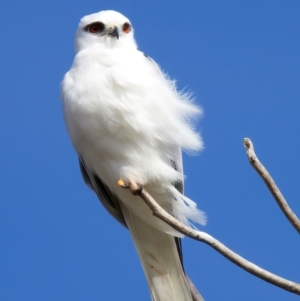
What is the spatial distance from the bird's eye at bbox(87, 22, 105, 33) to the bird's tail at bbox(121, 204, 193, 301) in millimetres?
1429

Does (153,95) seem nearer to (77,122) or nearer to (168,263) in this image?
(77,122)

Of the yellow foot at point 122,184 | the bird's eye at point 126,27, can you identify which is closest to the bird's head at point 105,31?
the bird's eye at point 126,27

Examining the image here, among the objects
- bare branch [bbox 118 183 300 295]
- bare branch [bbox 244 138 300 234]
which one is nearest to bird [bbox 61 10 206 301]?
bare branch [bbox 118 183 300 295]

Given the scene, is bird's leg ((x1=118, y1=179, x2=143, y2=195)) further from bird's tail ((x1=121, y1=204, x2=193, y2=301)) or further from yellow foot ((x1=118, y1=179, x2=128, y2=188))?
bird's tail ((x1=121, y1=204, x2=193, y2=301))

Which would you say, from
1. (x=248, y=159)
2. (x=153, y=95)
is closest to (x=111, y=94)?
(x=153, y=95)

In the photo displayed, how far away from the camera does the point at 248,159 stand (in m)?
3.39

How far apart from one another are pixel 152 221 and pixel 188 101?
100cm

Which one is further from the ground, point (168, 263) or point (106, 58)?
point (106, 58)

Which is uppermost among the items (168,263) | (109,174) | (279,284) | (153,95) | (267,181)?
(153,95)

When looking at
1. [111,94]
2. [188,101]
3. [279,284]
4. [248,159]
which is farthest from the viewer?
[188,101]

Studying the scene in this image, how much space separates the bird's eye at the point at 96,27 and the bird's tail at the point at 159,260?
1.43 metres

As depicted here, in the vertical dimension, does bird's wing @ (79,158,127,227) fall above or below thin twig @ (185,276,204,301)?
above

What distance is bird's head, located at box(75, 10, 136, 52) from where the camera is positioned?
565 centimetres

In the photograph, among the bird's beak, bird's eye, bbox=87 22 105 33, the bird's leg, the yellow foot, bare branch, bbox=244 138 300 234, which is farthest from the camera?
bird's eye, bbox=87 22 105 33
